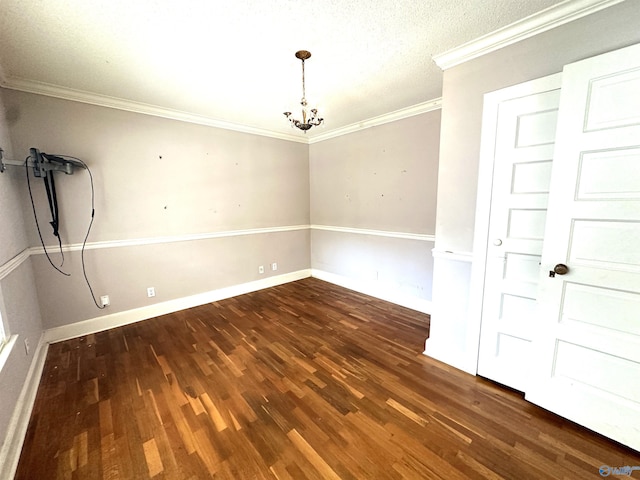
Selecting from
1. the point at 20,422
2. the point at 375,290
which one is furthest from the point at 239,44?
the point at 375,290

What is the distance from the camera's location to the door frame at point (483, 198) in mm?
1762

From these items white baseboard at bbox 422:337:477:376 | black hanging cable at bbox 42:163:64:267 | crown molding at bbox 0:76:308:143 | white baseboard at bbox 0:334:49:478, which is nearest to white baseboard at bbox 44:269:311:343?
white baseboard at bbox 0:334:49:478

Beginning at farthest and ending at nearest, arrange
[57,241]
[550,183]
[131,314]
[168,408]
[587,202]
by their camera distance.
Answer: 1. [131,314]
2. [57,241]
3. [168,408]
4. [550,183]
5. [587,202]

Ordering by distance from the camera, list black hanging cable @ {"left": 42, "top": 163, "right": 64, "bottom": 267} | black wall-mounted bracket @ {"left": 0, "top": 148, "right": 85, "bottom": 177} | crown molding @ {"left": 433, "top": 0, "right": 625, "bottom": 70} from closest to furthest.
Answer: crown molding @ {"left": 433, "top": 0, "right": 625, "bottom": 70} < black wall-mounted bracket @ {"left": 0, "top": 148, "right": 85, "bottom": 177} < black hanging cable @ {"left": 42, "top": 163, "right": 64, "bottom": 267}

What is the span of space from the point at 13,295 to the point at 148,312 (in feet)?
4.67

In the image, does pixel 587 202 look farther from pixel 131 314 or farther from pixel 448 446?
pixel 131 314

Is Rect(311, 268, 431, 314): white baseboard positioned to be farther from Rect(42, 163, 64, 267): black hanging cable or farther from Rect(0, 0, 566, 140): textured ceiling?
Rect(42, 163, 64, 267): black hanging cable

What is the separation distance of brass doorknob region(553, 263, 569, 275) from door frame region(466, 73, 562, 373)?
440 millimetres

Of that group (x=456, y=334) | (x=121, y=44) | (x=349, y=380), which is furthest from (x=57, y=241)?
(x=456, y=334)

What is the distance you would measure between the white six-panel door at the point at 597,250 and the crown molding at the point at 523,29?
0.32 m

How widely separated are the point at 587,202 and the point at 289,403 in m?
2.28

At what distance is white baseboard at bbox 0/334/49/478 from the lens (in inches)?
52.6

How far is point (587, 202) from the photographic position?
1.49 meters

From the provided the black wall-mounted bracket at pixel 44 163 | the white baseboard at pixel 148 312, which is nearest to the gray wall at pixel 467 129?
the white baseboard at pixel 148 312
